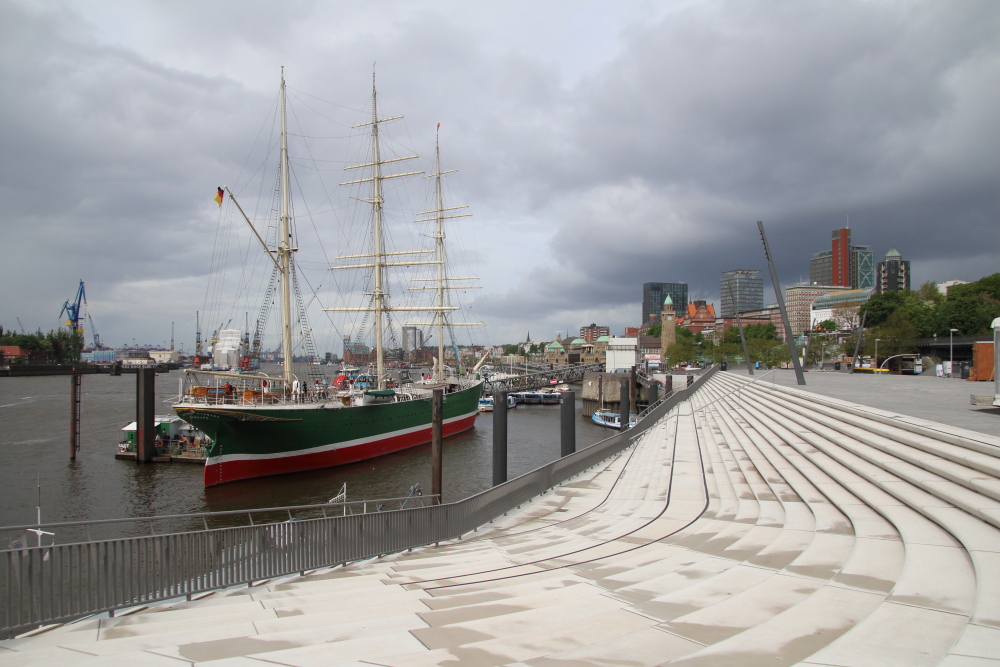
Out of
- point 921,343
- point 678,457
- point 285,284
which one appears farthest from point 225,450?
point 921,343

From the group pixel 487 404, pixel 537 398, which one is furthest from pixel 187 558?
pixel 537 398

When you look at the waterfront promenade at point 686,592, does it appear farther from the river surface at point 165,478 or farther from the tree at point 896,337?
the tree at point 896,337

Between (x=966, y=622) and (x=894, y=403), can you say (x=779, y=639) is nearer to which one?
(x=966, y=622)

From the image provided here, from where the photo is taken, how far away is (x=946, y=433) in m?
8.15

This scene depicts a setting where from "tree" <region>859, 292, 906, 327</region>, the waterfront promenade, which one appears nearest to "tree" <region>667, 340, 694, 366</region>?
"tree" <region>859, 292, 906, 327</region>

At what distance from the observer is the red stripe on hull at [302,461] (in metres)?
25.2

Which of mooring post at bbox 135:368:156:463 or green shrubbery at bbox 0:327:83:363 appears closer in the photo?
mooring post at bbox 135:368:156:463

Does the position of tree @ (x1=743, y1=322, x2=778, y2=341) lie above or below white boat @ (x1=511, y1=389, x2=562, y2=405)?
above

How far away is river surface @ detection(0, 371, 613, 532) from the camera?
69.9 ft

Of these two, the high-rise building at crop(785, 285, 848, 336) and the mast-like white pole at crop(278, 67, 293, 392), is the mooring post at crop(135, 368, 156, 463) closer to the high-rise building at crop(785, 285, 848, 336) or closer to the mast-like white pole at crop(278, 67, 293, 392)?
the mast-like white pole at crop(278, 67, 293, 392)

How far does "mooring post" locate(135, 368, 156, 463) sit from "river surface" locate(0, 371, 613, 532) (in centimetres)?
76

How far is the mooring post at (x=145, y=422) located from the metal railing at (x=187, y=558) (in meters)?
25.7

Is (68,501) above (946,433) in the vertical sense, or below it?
below

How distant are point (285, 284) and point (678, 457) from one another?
25055 mm
